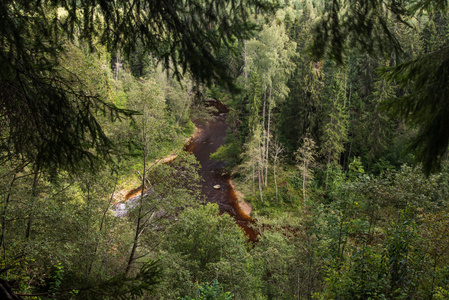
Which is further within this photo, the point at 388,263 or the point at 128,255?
the point at 128,255

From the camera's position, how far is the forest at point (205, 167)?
2461 mm

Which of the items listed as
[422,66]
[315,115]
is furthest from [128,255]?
[315,115]

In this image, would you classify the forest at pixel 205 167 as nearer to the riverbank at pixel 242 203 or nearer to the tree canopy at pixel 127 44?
the tree canopy at pixel 127 44

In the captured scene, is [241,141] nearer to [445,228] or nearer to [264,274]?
[264,274]

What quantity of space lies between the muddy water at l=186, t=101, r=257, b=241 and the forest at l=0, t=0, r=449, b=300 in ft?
1.33

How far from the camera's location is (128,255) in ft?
31.9

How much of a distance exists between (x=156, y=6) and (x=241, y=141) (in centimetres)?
2155

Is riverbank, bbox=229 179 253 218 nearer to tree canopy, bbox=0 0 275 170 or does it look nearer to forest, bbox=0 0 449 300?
forest, bbox=0 0 449 300

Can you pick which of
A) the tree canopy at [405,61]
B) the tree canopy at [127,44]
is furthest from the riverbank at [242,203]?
the tree canopy at [405,61]

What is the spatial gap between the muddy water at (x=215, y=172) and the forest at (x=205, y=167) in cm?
41

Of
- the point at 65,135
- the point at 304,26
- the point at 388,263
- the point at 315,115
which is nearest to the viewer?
the point at 65,135

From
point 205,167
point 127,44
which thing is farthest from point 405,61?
point 205,167

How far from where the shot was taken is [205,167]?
25344 mm

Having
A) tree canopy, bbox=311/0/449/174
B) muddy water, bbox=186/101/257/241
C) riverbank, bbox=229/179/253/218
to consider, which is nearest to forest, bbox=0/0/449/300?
tree canopy, bbox=311/0/449/174
